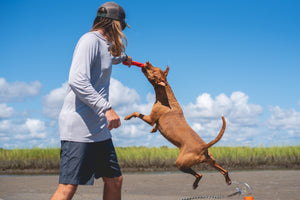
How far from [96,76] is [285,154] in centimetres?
A: 1330

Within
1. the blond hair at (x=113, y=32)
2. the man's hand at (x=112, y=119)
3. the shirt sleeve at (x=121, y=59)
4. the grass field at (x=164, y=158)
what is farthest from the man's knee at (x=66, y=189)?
the grass field at (x=164, y=158)

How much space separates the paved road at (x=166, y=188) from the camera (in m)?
7.62

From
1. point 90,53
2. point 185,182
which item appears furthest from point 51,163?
point 90,53

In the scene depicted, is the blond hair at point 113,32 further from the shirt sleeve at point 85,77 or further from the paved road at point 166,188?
the paved road at point 166,188

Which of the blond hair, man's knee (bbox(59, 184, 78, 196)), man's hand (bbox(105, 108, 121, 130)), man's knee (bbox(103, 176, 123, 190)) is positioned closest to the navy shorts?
man's knee (bbox(59, 184, 78, 196))

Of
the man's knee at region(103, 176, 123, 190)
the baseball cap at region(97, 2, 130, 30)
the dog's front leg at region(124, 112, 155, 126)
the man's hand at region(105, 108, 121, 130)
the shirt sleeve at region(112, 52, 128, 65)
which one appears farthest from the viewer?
the dog's front leg at region(124, 112, 155, 126)

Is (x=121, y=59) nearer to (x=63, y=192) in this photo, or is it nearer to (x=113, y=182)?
(x=113, y=182)

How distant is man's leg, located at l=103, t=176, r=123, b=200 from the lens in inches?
133

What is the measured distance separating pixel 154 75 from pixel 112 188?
1479mm

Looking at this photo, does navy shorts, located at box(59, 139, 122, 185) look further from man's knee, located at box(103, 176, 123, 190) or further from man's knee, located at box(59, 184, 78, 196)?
man's knee, located at box(103, 176, 123, 190)

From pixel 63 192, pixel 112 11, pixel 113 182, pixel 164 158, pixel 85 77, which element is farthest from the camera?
pixel 164 158

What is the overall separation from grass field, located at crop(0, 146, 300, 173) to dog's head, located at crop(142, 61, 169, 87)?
31.9 feet

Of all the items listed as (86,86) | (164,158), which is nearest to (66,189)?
(86,86)

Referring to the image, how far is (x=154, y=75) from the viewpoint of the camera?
13.3 ft
